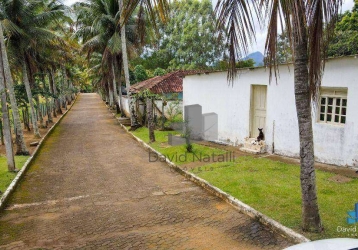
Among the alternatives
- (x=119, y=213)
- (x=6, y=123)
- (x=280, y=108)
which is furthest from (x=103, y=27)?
(x=119, y=213)

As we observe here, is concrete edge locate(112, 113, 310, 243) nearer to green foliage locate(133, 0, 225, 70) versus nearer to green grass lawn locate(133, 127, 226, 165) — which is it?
green grass lawn locate(133, 127, 226, 165)

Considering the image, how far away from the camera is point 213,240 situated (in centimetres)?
485

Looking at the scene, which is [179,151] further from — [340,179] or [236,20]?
[236,20]

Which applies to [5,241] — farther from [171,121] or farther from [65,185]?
[171,121]

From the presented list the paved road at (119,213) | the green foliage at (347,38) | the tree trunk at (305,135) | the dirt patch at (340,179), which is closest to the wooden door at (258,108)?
the dirt patch at (340,179)

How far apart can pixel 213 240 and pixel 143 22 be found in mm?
3677

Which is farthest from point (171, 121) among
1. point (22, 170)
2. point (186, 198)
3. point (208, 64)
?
point (208, 64)

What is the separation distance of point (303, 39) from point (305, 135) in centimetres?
148

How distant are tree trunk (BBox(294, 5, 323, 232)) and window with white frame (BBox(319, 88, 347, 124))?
14.8ft

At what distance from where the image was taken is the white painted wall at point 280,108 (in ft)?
25.6

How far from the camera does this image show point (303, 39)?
419 centimetres

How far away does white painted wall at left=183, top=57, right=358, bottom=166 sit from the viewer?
25.6 feet

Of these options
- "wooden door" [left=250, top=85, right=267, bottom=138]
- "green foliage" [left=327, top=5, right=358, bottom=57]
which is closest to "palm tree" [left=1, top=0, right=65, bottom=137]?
"wooden door" [left=250, top=85, right=267, bottom=138]

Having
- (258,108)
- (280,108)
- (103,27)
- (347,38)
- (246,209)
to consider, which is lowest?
(246,209)
